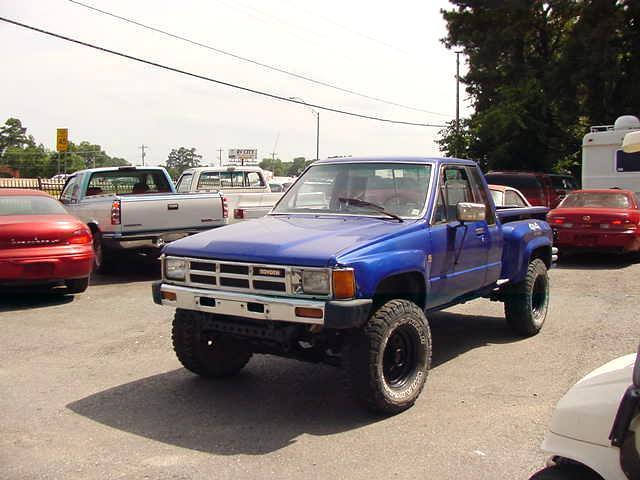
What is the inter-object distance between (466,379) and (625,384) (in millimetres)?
3487

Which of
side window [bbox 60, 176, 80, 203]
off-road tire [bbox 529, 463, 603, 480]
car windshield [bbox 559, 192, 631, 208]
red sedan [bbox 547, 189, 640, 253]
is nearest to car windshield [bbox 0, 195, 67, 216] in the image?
side window [bbox 60, 176, 80, 203]

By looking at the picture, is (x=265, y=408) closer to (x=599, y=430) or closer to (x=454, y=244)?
(x=454, y=244)

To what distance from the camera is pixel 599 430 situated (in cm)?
248

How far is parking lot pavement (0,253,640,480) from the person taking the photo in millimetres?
4184

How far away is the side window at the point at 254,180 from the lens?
16078mm

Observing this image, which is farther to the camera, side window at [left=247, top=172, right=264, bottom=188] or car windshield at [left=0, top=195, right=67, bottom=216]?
side window at [left=247, top=172, right=264, bottom=188]

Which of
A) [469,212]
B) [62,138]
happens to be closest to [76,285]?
[469,212]

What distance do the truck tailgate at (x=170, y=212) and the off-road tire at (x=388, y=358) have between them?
706cm

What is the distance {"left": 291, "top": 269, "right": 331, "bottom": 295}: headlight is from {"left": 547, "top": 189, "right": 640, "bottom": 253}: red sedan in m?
9.92

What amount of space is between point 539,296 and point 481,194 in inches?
64.5

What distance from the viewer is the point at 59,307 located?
30.4 ft

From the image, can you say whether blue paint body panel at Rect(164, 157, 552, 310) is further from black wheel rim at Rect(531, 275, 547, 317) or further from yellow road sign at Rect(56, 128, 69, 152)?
yellow road sign at Rect(56, 128, 69, 152)

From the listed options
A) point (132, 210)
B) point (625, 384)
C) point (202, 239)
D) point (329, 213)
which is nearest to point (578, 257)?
point (132, 210)

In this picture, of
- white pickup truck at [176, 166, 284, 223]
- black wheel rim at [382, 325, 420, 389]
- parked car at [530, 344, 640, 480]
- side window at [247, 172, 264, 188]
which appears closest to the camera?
parked car at [530, 344, 640, 480]
